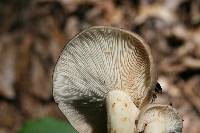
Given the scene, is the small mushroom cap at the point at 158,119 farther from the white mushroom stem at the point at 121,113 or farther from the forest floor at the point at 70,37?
the forest floor at the point at 70,37

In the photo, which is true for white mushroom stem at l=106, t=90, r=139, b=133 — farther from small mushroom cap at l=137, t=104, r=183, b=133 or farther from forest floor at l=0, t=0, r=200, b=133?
forest floor at l=0, t=0, r=200, b=133

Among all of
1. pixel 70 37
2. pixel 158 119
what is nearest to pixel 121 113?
pixel 158 119

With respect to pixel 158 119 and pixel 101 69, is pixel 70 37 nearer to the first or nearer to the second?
pixel 101 69

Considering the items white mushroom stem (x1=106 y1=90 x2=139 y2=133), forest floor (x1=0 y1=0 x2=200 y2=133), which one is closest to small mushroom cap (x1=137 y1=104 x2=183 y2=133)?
white mushroom stem (x1=106 y1=90 x2=139 y2=133)

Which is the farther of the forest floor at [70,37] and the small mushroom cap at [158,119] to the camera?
the forest floor at [70,37]

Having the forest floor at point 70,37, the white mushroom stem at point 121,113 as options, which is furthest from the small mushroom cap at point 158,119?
the forest floor at point 70,37

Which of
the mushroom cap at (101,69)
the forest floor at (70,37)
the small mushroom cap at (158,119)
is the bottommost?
the small mushroom cap at (158,119)
